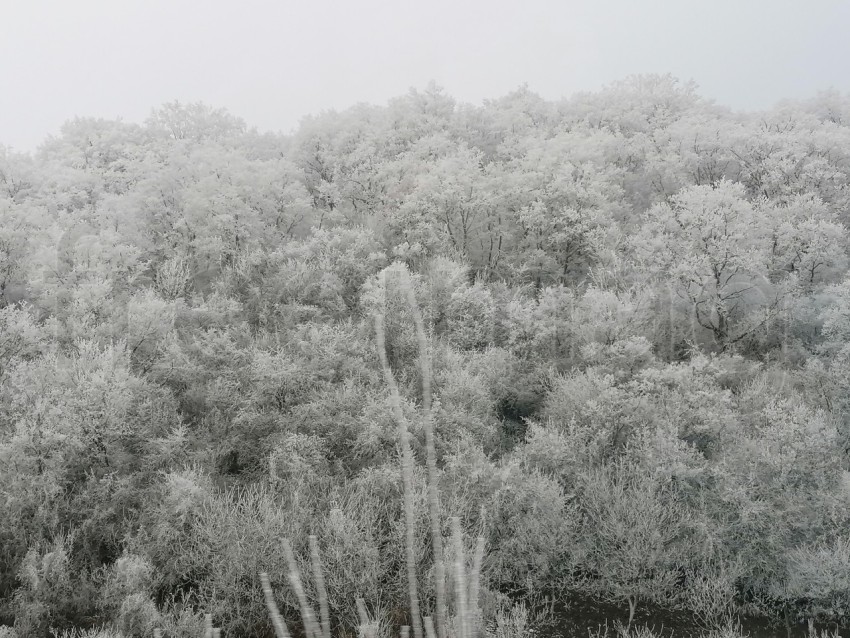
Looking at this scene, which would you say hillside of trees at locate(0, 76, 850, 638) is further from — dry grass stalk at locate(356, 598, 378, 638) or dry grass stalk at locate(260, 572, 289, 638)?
dry grass stalk at locate(260, 572, 289, 638)

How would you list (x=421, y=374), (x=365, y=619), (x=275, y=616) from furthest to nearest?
(x=421, y=374) → (x=365, y=619) → (x=275, y=616)

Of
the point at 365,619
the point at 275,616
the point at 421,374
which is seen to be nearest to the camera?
the point at 275,616

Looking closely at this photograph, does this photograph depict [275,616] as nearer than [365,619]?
Yes

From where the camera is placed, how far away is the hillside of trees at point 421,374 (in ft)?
56.5

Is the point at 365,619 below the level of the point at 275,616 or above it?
below

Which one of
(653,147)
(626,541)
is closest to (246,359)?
(626,541)

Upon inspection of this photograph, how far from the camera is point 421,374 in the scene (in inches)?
517

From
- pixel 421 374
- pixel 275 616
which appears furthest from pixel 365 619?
pixel 421 374

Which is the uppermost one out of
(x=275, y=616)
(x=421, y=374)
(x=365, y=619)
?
(x=275, y=616)

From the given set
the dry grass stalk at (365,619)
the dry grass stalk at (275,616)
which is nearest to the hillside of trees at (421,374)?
the dry grass stalk at (365,619)

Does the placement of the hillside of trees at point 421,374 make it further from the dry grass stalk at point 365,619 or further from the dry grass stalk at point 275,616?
the dry grass stalk at point 275,616

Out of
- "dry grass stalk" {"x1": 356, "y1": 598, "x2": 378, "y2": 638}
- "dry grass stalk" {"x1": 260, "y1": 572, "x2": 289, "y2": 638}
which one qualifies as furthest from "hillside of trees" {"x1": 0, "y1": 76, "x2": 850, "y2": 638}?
"dry grass stalk" {"x1": 260, "y1": 572, "x2": 289, "y2": 638}

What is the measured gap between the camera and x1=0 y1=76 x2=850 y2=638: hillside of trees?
17219 millimetres

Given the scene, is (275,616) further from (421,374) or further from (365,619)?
(421,374)
